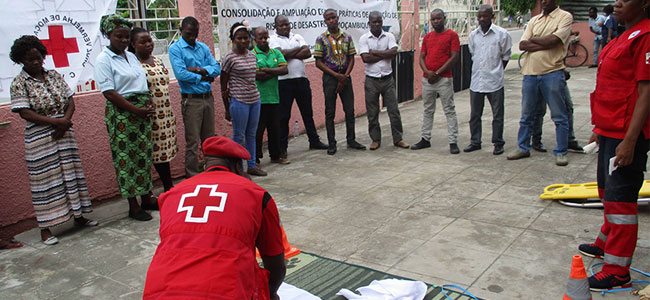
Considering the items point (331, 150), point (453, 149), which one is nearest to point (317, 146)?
point (331, 150)

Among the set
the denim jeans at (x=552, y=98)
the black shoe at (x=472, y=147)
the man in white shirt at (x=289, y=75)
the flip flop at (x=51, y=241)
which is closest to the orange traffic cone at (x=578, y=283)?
the denim jeans at (x=552, y=98)

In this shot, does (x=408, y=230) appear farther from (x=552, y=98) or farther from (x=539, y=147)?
(x=539, y=147)

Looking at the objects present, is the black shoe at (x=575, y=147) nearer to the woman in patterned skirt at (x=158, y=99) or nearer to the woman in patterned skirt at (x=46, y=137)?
the woman in patterned skirt at (x=158, y=99)

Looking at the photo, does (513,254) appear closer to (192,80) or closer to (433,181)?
→ (433,181)

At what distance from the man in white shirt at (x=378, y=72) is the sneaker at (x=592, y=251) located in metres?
3.85

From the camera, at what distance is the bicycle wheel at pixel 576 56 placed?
15875mm

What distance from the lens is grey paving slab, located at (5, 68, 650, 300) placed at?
3822mm

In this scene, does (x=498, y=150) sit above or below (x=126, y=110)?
below

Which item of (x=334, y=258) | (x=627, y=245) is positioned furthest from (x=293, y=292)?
(x=627, y=245)

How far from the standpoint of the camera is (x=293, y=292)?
135 inches

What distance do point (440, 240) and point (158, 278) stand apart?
270 centimetres

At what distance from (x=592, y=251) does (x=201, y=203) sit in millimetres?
2952

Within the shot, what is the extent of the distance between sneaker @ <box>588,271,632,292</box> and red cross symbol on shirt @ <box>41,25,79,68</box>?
16.6ft

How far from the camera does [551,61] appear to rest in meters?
6.31
